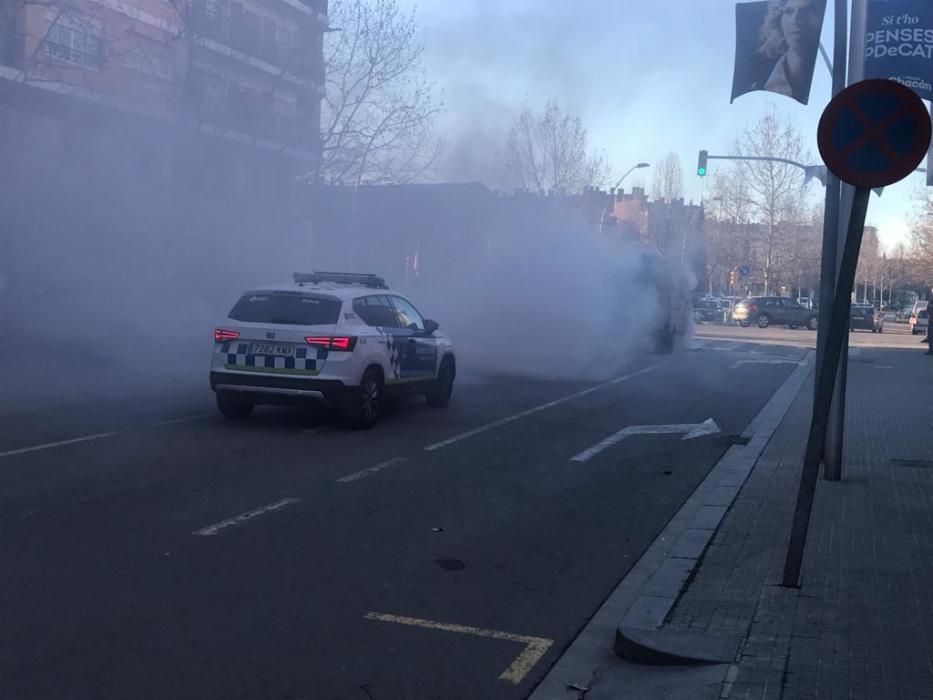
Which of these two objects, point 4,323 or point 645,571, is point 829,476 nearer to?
point 645,571

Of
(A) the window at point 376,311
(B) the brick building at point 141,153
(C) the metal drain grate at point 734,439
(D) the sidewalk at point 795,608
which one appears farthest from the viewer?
(B) the brick building at point 141,153

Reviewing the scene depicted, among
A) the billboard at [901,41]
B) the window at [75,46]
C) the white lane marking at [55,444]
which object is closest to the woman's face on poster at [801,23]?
the billboard at [901,41]

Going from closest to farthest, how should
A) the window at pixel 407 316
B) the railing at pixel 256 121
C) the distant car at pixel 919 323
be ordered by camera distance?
the window at pixel 407 316 → the railing at pixel 256 121 → the distant car at pixel 919 323

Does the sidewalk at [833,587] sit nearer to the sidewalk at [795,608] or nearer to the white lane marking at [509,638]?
the sidewalk at [795,608]

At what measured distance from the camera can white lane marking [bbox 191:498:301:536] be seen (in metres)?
6.35

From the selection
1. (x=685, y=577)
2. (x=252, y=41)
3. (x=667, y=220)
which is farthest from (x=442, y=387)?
(x=667, y=220)

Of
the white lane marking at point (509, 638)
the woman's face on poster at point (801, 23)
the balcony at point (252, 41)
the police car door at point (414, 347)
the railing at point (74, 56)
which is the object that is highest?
the balcony at point (252, 41)

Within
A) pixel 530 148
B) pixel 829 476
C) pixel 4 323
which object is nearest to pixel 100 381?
pixel 4 323

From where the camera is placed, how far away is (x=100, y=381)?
14.9 meters

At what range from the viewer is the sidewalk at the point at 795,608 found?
4.09 m

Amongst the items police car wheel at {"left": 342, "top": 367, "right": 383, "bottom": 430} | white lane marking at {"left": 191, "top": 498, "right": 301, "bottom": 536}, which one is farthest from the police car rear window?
white lane marking at {"left": 191, "top": 498, "right": 301, "bottom": 536}

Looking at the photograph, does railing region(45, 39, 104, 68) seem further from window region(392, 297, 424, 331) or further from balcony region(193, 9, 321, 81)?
window region(392, 297, 424, 331)

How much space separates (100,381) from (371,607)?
11031 millimetres

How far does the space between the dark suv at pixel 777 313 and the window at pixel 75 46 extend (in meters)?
34.1
